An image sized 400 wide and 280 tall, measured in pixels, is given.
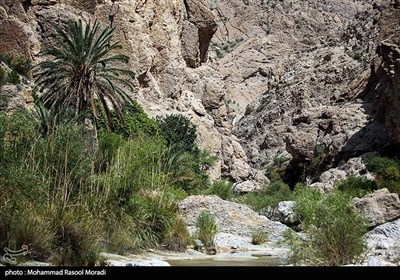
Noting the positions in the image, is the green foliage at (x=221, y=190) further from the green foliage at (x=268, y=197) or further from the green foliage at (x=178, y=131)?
the green foliage at (x=178, y=131)

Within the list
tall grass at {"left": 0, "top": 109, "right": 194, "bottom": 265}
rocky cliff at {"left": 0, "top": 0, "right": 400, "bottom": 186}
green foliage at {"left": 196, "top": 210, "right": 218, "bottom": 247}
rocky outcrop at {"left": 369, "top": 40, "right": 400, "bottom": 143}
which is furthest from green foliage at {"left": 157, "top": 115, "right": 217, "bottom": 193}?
tall grass at {"left": 0, "top": 109, "right": 194, "bottom": 265}

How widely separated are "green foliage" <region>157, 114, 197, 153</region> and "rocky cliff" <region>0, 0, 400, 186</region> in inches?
75.1

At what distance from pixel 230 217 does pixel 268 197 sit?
1759cm

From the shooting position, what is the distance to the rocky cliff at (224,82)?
1789 inches

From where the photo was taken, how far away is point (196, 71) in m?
56.3

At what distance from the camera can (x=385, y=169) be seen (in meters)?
43.6

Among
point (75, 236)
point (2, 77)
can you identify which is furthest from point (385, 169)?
Result: point (75, 236)

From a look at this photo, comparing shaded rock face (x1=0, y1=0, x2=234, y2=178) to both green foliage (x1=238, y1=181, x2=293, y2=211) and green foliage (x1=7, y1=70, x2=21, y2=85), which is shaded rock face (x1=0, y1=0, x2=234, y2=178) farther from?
green foliage (x1=7, y1=70, x2=21, y2=85)

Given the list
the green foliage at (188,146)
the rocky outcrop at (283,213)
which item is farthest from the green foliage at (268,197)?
the green foliage at (188,146)

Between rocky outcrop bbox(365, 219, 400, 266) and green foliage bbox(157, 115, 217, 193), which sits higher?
green foliage bbox(157, 115, 217, 193)

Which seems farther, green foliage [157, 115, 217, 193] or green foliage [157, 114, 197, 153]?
green foliage [157, 114, 197, 153]

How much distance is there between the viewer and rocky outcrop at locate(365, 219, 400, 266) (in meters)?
12.0

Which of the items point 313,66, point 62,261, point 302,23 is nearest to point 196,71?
point 313,66
